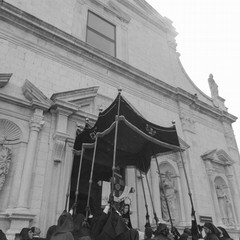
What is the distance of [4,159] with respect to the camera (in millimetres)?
6262

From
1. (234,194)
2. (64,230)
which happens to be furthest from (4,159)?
(234,194)

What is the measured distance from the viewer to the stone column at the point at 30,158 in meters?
5.95

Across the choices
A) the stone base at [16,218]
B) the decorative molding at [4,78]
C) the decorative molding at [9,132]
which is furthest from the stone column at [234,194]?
the decorative molding at [4,78]

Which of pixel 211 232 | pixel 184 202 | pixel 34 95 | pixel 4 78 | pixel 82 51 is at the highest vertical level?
pixel 82 51

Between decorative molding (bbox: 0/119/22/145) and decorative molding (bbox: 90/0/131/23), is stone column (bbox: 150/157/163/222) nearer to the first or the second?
decorative molding (bbox: 0/119/22/145)

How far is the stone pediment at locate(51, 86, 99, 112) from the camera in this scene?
7440 mm

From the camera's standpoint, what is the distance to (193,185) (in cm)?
980

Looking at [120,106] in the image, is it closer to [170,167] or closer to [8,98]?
[8,98]

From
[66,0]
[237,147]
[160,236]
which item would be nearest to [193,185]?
Answer: [237,147]

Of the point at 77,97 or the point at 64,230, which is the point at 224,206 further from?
the point at 64,230

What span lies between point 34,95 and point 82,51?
2840 millimetres

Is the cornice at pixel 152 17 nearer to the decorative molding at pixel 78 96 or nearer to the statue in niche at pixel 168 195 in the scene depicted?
the decorative molding at pixel 78 96

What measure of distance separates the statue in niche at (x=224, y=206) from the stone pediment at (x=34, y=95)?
8.30 metres

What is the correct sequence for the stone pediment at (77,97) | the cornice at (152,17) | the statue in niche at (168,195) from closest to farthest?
the stone pediment at (77,97), the statue in niche at (168,195), the cornice at (152,17)
